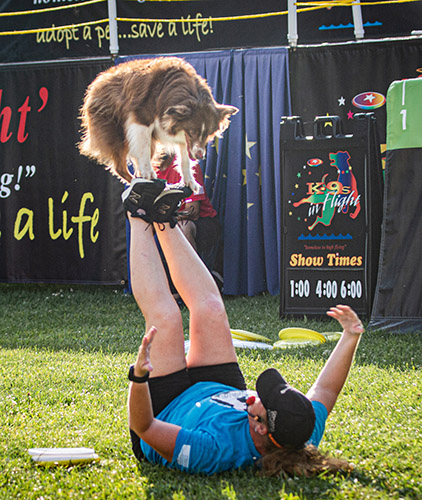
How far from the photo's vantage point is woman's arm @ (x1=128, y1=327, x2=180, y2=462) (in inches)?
71.3

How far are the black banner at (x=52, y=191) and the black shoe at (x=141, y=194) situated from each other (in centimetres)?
342

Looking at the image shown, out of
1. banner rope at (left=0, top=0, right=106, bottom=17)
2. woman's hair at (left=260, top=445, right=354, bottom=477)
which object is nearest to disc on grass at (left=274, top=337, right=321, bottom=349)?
woman's hair at (left=260, top=445, right=354, bottom=477)

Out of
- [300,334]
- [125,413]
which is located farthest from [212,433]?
[300,334]

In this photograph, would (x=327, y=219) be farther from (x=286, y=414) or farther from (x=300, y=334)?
(x=286, y=414)

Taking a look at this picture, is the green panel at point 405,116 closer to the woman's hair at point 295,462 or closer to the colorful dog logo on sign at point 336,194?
the colorful dog logo on sign at point 336,194

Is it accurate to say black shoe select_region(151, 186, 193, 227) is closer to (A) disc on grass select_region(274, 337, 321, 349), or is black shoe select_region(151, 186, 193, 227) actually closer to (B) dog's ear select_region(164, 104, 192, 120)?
(B) dog's ear select_region(164, 104, 192, 120)

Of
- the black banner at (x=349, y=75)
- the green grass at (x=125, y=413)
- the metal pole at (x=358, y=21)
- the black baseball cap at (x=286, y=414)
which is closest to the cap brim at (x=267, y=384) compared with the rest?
the black baseball cap at (x=286, y=414)

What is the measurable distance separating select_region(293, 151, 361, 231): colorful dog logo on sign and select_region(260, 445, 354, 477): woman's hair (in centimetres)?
278

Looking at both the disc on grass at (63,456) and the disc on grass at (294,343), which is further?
the disc on grass at (294,343)

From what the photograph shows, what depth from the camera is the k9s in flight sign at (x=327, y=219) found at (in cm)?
454

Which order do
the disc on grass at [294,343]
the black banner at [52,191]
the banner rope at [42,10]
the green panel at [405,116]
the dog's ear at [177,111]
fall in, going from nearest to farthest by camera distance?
the dog's ear at [177,111], the disc on grass at [294,343], the green panel at [405,116], the banner rope at [42,10], the black banner at [52,191]

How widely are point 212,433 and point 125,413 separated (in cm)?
79

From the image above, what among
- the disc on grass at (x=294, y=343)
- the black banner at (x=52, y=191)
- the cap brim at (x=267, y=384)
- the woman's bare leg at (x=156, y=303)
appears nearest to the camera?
the cap brim at (x=267, y=384)

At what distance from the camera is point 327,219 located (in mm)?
4621
